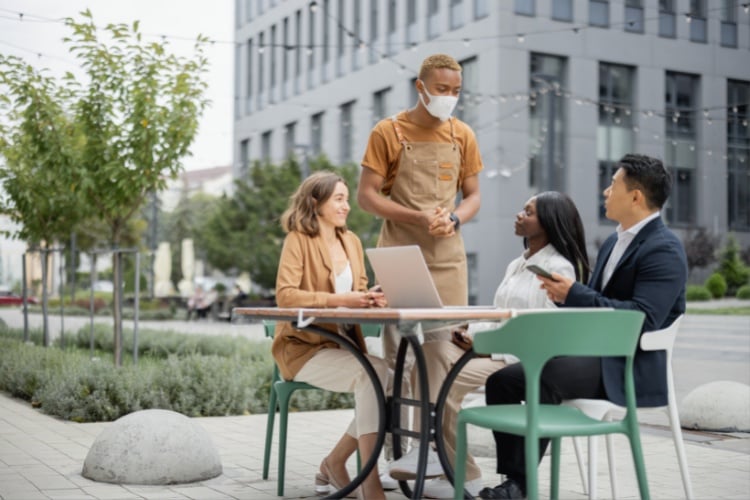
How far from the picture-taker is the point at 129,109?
12.8 meters

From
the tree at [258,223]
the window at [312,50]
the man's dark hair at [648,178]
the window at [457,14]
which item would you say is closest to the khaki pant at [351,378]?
the man's dark hair at [648,178]

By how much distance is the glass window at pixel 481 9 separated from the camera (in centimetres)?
3234

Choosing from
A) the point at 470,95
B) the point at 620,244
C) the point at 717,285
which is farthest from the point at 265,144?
the point at 620,244

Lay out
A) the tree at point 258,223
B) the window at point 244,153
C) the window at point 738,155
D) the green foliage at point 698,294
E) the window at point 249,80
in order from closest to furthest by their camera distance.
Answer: the window at point 738,155 → the green foliage at point 698,294 → the tree at point 258,223 → the window at point 249,80 → the window at point 244,153

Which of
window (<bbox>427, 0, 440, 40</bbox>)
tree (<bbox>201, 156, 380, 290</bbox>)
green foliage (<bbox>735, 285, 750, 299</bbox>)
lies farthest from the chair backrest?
window (<bbox>427, 0, 440, 40</bbox>)

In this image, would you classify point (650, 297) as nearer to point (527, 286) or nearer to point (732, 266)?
point (527, 286)

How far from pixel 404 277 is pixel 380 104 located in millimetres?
34582

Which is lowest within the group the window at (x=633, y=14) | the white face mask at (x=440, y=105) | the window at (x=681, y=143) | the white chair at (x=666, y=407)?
the white chair at (x=666, y=407)

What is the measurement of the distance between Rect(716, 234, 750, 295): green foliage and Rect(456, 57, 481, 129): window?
Result: 894cm

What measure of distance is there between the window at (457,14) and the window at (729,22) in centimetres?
1569

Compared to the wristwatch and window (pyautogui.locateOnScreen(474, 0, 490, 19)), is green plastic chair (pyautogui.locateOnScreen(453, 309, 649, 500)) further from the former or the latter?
window (pyautogui.locateOnScreen(474, 0, 490, 19))

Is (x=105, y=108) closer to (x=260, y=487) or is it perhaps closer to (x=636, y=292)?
(x=260, y=487)

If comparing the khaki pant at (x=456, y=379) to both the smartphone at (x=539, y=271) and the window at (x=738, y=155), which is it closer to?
the smartphone at (x=539, y=271)

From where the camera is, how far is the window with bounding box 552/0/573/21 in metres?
32.5
